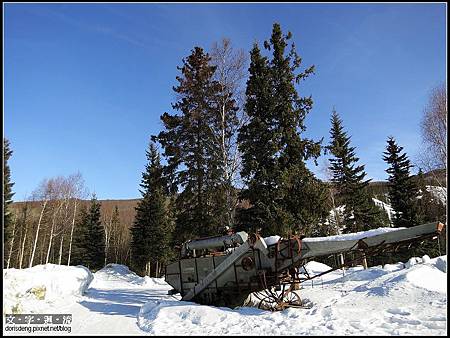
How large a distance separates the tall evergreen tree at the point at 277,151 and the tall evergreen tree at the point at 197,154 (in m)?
1.92

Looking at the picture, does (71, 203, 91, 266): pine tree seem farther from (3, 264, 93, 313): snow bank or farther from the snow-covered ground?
the snow-covered ground

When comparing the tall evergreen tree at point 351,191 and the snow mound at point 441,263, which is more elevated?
the tall evergreen tree at point 351,191

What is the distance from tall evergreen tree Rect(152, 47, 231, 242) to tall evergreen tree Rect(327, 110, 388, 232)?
14115mm

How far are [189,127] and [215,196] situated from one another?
450cm

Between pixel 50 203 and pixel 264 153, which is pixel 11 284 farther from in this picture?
pixel 50 203

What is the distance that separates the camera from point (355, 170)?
1283 inches

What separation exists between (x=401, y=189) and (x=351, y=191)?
4.10 metres

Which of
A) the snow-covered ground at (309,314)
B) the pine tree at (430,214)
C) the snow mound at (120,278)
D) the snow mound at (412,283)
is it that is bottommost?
the snow-covered ground at (309,314)

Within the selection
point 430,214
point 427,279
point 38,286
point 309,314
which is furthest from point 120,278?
point 430,214

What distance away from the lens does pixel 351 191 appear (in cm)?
3166

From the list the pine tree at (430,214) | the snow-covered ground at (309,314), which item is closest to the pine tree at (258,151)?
the snow-covered ground at (309,314)

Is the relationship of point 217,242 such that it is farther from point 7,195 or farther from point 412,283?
point 7,195

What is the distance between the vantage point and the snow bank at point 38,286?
9.37m

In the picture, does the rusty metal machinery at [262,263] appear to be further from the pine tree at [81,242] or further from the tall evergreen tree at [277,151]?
the pine tree at [81,242]
